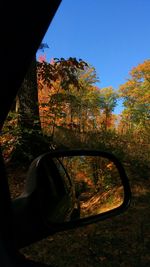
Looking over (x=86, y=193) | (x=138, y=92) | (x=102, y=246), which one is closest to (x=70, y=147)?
(x=102, y=246)

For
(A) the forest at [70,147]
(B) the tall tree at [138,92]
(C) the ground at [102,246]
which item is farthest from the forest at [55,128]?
(B) the tall tree at [138,92]

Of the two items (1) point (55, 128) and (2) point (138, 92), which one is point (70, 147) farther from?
(2) point (138, 92)

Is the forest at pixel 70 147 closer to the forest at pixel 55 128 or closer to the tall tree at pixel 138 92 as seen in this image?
the forest at pixel 55 128

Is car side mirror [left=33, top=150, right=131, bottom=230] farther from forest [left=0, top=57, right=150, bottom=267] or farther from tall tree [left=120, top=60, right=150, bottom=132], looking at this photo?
tall tree [left=120, top=60, right=150, bottom=132]

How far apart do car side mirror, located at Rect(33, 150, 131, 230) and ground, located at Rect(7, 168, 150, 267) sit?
8.52 feet

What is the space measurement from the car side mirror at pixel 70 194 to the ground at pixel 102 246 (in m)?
2.60

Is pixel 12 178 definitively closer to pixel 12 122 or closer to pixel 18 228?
pixel 12 122

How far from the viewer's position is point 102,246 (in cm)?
485

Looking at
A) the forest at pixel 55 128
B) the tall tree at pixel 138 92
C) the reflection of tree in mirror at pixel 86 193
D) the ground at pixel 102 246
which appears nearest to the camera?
the reflection of tree in mirror at pixel 86 193

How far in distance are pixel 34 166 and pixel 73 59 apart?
5376mm

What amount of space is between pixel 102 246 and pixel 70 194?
11.1ft

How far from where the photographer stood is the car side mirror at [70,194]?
137 centimetres

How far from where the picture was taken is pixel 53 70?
21.6ft

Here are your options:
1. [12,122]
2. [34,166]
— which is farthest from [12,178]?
[34,166]
